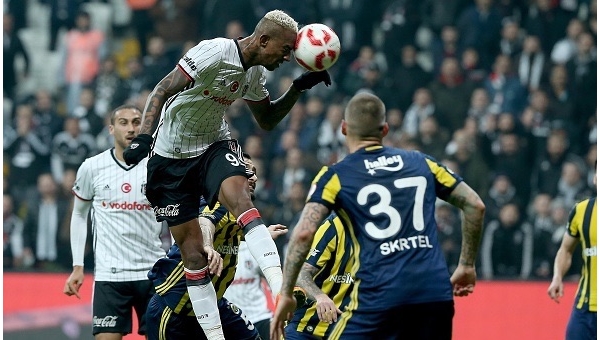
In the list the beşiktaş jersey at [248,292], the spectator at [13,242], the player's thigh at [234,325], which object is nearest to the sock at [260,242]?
the player's thigh at [234,325]

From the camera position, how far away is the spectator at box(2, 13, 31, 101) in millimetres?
18844

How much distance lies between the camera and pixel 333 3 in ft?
57.6

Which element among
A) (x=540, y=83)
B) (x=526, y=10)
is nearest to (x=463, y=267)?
(x=540, y=83)

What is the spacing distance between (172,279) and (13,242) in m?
8.44

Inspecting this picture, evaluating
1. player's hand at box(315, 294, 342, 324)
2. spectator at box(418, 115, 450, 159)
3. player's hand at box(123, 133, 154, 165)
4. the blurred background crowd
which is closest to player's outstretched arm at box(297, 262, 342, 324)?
player's hand at box(315, 294, 342, 324)

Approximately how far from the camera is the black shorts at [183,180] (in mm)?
7516

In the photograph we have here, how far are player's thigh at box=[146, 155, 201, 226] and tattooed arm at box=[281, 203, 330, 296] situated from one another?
4.83 feet

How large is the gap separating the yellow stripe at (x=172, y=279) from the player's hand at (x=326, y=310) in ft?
3.70

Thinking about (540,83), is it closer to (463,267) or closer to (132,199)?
(132,199)

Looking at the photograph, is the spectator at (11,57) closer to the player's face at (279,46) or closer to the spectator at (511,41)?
the spectator at (511,41)

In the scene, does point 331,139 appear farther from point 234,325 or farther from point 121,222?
point 234,325

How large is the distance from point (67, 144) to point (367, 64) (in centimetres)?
450

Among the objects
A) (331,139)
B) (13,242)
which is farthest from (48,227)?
(331,139)

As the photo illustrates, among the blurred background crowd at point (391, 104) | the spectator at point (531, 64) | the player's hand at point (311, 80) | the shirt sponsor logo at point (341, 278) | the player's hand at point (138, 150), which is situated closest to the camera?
the player's hand at point (138, 150)
